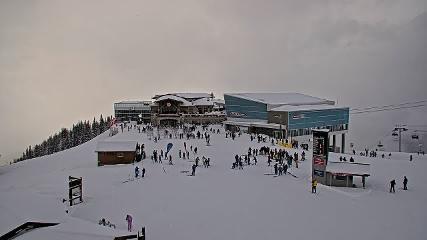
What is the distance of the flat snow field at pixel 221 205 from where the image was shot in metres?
15.3

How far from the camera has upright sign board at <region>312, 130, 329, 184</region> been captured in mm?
23812

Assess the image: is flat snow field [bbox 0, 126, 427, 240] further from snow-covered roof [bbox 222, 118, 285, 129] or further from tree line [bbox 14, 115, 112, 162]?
tree line [bbox 14, 115, 112, 162]

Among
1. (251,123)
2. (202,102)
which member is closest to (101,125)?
(202,102)

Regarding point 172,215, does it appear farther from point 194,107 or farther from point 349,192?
point 194,107

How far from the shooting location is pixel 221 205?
1923cm

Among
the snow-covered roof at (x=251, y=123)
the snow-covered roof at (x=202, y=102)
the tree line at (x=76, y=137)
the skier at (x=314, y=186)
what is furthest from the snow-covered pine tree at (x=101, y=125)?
the skier at (x=314, y=186)


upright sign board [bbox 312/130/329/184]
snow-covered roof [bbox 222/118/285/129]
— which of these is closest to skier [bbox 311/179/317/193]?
upright sign board [bbox 312/130/329/184]

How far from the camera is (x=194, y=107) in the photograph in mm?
65562

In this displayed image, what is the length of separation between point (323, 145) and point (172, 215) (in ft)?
36.4

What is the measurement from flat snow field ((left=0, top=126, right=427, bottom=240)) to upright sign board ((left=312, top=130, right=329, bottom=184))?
94 cm

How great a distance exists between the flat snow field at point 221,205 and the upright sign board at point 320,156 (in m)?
0.94

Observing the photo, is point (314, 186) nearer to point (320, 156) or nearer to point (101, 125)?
point (320, 156)

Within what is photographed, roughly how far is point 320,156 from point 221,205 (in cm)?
811

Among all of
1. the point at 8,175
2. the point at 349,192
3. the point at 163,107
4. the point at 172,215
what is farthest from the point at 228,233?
the point at 163,107
